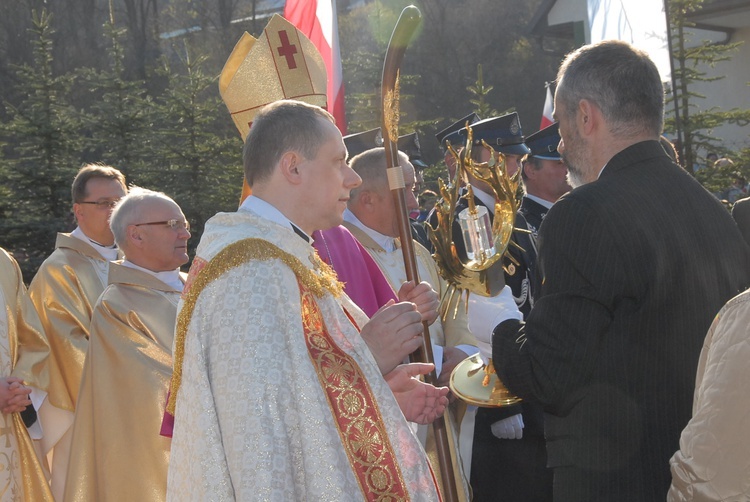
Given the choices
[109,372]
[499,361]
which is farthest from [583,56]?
Answer: [109,372]

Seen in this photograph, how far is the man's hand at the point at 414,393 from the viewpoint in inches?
110

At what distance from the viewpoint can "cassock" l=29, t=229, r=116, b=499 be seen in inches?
192

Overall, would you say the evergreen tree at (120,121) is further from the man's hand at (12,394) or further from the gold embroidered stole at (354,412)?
the gold embroidered stole at (354,412)

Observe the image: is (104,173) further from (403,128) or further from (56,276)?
(403,128)

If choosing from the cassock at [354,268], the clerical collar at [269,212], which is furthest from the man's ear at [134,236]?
the clerical collar at [269,212]

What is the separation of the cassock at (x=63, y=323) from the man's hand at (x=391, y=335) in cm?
262

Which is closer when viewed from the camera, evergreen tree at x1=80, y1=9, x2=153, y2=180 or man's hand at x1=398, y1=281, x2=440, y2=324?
man's hand at x1=398, y1=281, x2=440, y2=324

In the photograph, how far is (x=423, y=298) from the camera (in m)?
2.93

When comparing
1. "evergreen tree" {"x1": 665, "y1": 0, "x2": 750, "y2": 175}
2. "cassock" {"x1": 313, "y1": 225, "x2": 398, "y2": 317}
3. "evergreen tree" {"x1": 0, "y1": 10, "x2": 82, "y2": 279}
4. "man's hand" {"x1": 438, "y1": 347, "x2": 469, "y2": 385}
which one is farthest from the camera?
"evergreen tree" {"x1": 665, "y1": 0, "x2": 750, "y2": 175}

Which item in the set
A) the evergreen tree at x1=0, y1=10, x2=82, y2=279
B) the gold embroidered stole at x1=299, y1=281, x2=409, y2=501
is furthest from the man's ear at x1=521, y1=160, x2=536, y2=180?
the evergreen tree at x1=0, y1=10, x2=82, y2=279

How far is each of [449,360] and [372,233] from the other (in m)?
0.77

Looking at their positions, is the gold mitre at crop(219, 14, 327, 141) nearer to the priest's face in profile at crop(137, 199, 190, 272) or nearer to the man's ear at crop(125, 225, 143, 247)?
the priest's face in profile at crop(137, 199, 190, 272)

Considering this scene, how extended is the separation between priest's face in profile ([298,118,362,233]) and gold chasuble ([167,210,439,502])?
4.2 inches

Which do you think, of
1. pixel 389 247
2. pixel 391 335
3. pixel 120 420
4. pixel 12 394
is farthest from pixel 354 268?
pixel 12 394
